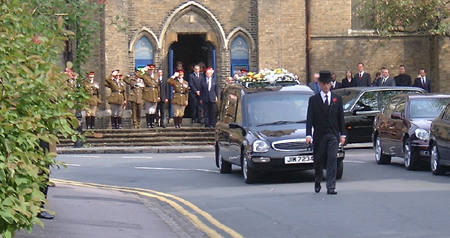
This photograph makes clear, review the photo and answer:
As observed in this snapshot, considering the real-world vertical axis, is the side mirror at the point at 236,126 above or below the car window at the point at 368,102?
below

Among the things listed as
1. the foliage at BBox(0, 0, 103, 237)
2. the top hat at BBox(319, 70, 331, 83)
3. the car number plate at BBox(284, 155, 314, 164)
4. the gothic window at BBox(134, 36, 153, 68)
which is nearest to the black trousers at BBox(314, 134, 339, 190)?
the top hat at BBox(319, 70, 331, 83)

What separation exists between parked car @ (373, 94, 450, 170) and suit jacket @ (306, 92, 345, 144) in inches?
170

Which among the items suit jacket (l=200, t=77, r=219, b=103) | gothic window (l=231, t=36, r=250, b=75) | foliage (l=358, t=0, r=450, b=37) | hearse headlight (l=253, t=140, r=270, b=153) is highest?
foliage (l=358, t=0, r=450, b=37)

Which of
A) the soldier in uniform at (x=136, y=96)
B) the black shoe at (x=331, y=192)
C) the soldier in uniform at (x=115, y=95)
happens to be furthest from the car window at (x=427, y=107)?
the soldier in uniform at (x=115, y=95)

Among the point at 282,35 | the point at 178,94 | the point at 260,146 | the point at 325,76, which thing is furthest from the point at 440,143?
the point at 282,35

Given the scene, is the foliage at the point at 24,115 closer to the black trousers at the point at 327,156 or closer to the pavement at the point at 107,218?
the pavement at the point at 107,218

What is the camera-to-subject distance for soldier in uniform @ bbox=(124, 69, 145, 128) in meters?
35.2

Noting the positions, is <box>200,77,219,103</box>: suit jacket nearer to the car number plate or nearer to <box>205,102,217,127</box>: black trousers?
<box>205,102,217,127</box>: black trousers

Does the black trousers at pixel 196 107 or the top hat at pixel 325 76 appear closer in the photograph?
the top hat at pixel 325 76

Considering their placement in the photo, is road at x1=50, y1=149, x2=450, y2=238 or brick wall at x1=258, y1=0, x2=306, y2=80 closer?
road at x1=50, y1=149, x2=450, y2=238

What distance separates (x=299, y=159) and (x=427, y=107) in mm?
4585

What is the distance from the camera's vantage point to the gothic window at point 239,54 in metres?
39.0

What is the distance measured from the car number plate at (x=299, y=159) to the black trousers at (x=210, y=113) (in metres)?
16.3

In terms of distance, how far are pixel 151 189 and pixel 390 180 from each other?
411 cm
